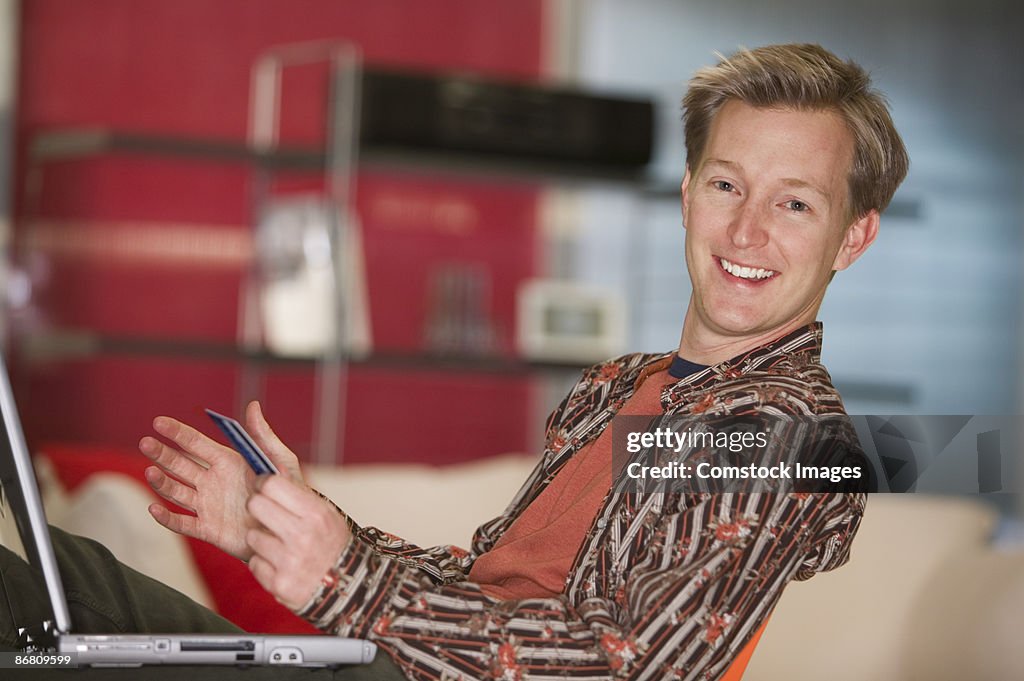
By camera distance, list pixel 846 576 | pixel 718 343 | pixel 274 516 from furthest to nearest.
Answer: pixel 846 576 → pixel 718 343 → pixel 274 516

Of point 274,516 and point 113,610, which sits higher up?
point 274,516

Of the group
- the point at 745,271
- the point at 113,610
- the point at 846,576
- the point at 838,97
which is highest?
the point at 838,97

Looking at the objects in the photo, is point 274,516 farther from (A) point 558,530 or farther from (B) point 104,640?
(A) point 558,530

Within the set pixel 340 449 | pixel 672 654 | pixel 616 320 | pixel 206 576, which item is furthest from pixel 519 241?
pixel 672 654

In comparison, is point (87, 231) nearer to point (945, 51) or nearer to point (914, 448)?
point (945, 51)

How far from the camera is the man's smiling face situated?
1.02 m

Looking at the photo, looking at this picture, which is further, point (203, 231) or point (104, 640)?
point (203, 231)

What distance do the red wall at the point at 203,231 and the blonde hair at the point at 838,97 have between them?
2313 mm

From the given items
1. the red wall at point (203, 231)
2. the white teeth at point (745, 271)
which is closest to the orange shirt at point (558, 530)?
the white teeth at point (745, 271)

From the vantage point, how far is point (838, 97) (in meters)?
1.02

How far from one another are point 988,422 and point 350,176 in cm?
233

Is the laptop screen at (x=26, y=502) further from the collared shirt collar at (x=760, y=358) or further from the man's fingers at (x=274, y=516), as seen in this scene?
the collared shirt collar at (x=760, y=358)

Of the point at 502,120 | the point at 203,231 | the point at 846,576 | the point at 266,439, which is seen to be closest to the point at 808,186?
the point at 266,439

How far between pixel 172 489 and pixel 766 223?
49 centimetres
